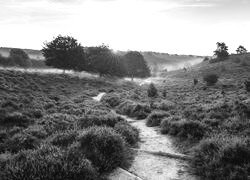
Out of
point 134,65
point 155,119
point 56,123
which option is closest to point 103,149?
point 56,123

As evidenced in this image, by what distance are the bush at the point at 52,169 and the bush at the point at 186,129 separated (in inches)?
219

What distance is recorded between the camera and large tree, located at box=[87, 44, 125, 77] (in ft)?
188

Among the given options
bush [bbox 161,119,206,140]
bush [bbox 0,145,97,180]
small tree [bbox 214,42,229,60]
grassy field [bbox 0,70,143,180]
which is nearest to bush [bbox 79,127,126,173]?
grassy field [bbox 0,70,143,180]

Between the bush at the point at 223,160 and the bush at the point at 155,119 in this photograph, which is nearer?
the bush at the point at 223,160

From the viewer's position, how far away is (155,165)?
298 inches

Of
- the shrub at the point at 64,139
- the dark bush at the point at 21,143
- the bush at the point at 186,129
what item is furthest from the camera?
the bush at the point at 186,129

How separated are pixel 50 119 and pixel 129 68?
57.8 meters

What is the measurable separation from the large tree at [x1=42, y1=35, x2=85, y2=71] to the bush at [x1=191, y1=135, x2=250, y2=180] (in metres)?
46.4

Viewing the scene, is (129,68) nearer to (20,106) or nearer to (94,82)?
(94,82)

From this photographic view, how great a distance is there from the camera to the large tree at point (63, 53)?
49.8 metres

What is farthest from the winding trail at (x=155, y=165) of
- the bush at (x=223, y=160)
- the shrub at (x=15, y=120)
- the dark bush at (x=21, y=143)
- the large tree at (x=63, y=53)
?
the large tree at (x=63, y=53)

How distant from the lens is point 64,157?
233 inches

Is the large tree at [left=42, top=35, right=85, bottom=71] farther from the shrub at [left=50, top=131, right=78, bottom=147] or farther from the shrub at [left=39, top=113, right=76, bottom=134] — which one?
the shrub at [left=50, top=131, right=78, bottom=147]

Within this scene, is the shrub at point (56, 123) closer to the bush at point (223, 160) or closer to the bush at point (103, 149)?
the bush at point (103, 149)
